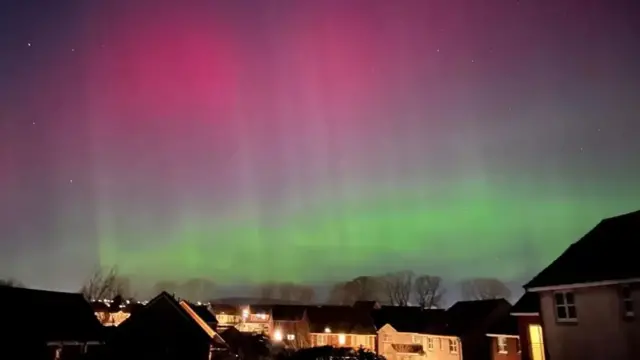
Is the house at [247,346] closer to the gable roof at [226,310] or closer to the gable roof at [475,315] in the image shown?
the gable roof at [475,315]

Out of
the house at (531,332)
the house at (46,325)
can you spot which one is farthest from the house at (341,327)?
the house at (46,325)

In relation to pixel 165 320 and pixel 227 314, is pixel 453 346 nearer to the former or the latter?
pixel 165 320

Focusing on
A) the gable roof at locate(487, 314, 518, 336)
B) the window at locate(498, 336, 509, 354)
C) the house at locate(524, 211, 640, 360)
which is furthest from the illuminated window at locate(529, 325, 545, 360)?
the window at locate(498, 336, 509, 354)

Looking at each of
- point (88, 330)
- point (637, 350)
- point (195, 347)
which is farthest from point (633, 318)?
point (88, 330)

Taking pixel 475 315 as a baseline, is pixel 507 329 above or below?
below

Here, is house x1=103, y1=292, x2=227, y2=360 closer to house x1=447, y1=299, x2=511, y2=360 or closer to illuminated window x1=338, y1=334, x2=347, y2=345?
house x1=447, y1=299, x2=511, y2=360

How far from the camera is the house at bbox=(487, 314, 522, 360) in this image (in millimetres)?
44906

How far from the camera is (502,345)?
46.2m

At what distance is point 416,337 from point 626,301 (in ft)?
150

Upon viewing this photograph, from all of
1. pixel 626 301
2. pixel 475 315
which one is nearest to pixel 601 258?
pixel 626 301

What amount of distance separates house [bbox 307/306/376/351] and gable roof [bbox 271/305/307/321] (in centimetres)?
318

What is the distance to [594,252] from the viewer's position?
2773cm

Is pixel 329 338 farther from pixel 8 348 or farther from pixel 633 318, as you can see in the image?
pixel 633 318

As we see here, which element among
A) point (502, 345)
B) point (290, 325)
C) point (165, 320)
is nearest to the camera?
point (165, 320)
